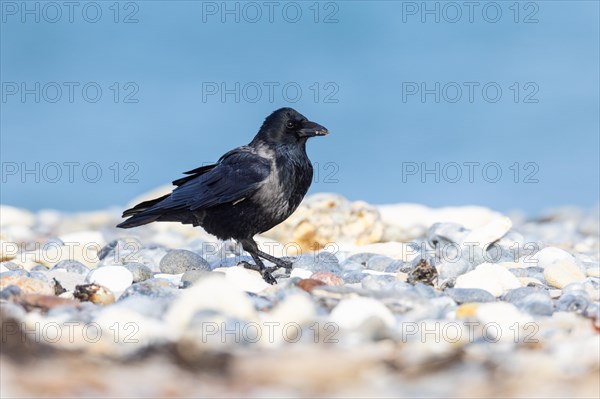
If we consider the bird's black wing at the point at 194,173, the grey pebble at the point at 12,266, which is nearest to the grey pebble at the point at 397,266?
the bird's black wing at the point at 194,173

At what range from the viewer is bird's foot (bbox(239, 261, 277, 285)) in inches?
270

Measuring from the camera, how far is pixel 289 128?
747 centimetres

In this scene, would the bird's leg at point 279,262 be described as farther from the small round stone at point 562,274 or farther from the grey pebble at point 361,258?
the small round stone at point 562,274

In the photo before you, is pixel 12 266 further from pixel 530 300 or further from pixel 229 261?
pixel 530 300

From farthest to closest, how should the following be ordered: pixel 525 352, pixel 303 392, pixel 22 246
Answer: pixel 22 246 → pixel 525 352 → pixel 303 392

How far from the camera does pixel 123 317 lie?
14.1 ft

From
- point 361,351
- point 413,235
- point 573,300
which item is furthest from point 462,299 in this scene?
point 413,235

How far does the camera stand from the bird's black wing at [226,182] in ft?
23.3

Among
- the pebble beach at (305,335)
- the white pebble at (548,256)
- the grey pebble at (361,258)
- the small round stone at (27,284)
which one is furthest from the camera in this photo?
the grey pebble at (361,258)

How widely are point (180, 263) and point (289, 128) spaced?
1.45m

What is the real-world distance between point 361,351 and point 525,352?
797 mm

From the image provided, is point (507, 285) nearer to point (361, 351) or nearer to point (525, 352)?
point (525, 352)

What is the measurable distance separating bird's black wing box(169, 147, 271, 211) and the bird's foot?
0.57m

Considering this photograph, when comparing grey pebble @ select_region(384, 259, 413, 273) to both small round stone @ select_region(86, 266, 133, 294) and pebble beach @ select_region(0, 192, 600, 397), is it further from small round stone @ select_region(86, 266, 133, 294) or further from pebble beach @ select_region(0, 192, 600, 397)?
small round stone @ select_region(86, 266, 133, 294)
